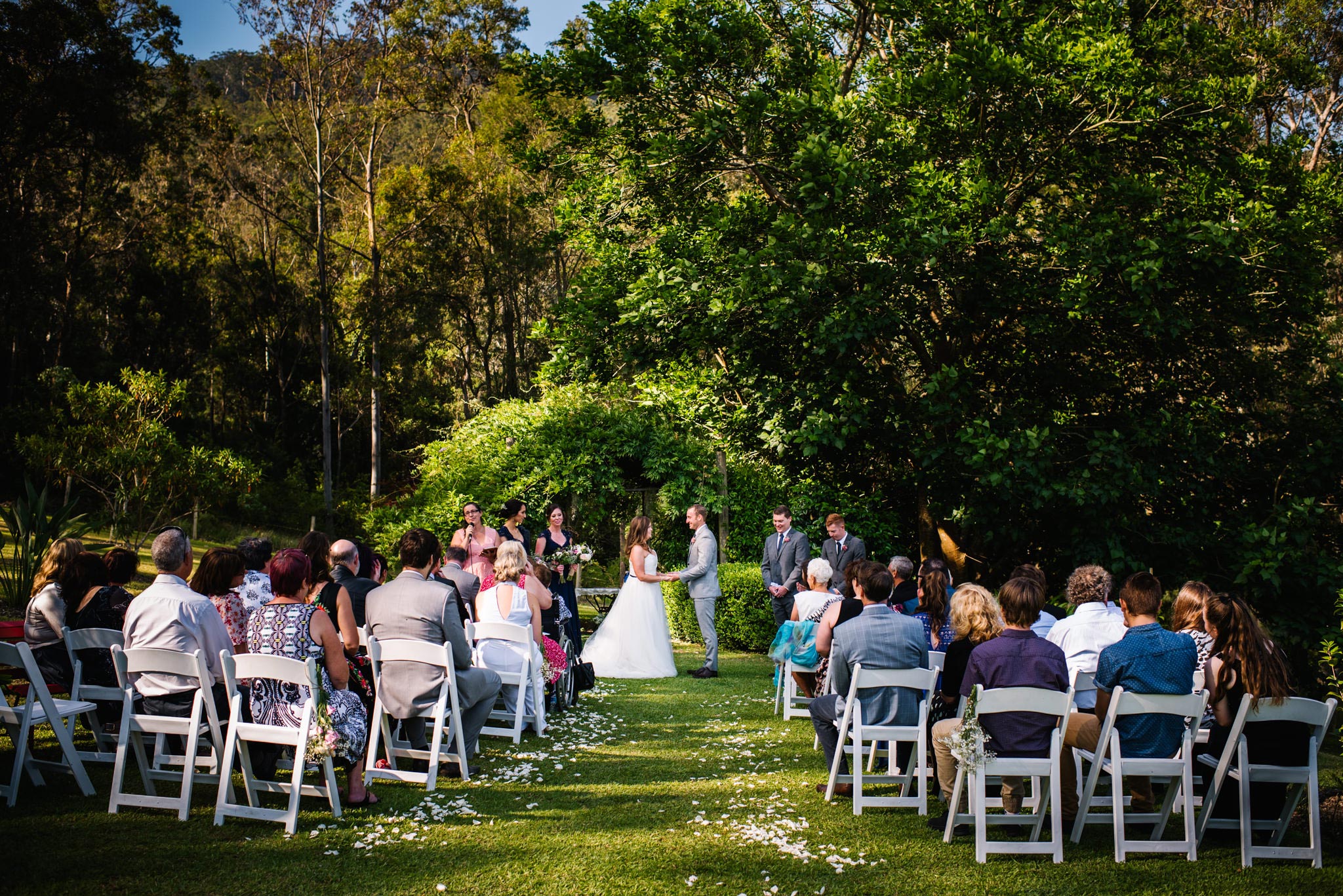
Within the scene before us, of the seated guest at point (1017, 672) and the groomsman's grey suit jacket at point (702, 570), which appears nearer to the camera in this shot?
the seated guest at point (1017, 672)

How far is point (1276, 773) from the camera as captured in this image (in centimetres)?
468

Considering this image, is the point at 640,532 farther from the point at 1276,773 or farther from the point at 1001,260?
the point at 1276,773

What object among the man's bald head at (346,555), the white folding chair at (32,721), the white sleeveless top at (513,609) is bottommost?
the white folding chair at (32,721)

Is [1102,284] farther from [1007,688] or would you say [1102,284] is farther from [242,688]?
[242,688]

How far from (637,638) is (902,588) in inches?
139

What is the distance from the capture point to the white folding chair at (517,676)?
274 inches

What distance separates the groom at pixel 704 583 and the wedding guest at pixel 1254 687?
6086mm

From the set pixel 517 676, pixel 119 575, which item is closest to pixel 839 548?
pixel 517 676

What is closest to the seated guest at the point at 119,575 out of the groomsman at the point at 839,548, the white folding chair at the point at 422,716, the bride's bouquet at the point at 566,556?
the white folding chair at the point at 422,716

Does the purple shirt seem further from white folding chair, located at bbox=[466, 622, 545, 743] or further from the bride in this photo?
the bride

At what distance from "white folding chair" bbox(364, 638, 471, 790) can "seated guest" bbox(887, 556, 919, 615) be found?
148 inches

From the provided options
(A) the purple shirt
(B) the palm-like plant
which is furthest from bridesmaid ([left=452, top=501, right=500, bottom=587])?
(A) the purple shirt

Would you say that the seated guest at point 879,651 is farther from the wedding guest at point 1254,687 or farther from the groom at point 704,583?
the groom at point 704,583

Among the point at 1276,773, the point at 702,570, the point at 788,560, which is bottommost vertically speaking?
the point at 1276,773
